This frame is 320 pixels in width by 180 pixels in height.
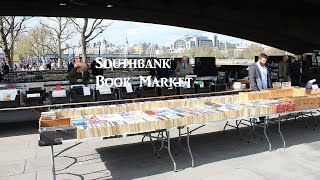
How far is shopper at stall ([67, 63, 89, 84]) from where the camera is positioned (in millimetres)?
10188

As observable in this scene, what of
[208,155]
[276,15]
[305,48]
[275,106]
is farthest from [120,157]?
[305,48]

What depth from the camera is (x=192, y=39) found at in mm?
98062

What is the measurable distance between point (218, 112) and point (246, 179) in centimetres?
113

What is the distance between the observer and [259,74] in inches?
299

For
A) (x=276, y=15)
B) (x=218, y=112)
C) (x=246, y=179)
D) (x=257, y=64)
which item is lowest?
(x=246, y=179)

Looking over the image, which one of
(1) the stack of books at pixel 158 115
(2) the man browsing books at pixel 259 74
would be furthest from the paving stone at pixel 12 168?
(2) the man browsing books at pixel 259 74

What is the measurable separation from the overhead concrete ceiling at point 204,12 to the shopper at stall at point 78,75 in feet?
23.5

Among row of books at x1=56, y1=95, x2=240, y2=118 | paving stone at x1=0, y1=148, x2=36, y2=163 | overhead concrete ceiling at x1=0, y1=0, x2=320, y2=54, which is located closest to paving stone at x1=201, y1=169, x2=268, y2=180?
row of books at x1=56, y1=95, x2=240, y2=118

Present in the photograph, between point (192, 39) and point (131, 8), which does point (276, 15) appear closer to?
point (131, 8)

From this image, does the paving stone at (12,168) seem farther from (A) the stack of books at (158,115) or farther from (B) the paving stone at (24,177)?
(A) the stack of books at (158,115)

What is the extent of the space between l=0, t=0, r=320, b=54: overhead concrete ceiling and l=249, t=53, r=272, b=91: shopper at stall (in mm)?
11282

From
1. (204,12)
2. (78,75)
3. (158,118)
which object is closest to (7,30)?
(204,12)

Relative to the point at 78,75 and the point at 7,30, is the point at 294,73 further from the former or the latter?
the point at 7,30

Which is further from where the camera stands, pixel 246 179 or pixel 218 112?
pixel 218 112
